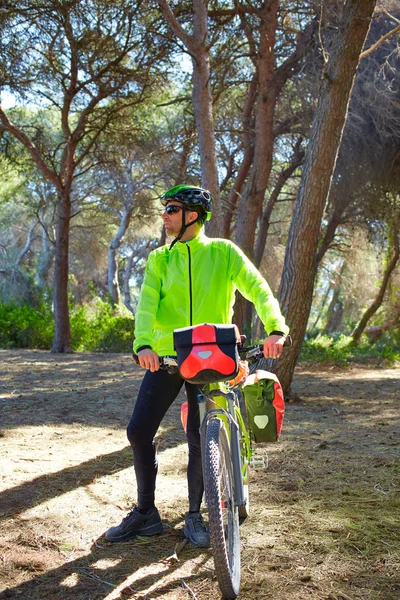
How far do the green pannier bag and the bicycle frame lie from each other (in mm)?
181

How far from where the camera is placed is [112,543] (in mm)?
3201

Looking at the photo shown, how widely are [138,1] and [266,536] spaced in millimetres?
8520

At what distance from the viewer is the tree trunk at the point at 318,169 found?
6.28m

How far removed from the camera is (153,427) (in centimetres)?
307

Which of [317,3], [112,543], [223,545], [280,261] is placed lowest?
[112,543]

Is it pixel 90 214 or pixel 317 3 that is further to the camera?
pixel 90 214

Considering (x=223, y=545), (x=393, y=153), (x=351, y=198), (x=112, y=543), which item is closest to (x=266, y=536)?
(x=112, y=543)

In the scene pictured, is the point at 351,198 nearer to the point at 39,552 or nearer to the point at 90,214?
the point at 39,552

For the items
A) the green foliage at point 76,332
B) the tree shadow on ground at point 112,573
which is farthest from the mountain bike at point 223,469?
the green foliage at point 76,332

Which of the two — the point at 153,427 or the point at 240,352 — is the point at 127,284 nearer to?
the point at 153,427

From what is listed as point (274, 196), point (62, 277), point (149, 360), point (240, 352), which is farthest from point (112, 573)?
point (274, 196)

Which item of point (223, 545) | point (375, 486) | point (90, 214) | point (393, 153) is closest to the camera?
point (223, 545)

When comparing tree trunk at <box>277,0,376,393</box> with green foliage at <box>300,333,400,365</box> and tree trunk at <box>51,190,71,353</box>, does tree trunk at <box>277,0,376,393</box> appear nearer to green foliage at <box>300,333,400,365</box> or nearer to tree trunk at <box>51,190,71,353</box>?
green foliage at <box>300,333,400,365</box>

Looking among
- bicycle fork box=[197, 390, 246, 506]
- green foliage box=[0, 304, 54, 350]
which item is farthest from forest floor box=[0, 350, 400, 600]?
green foliage box=[0, 304, 54, 350]
